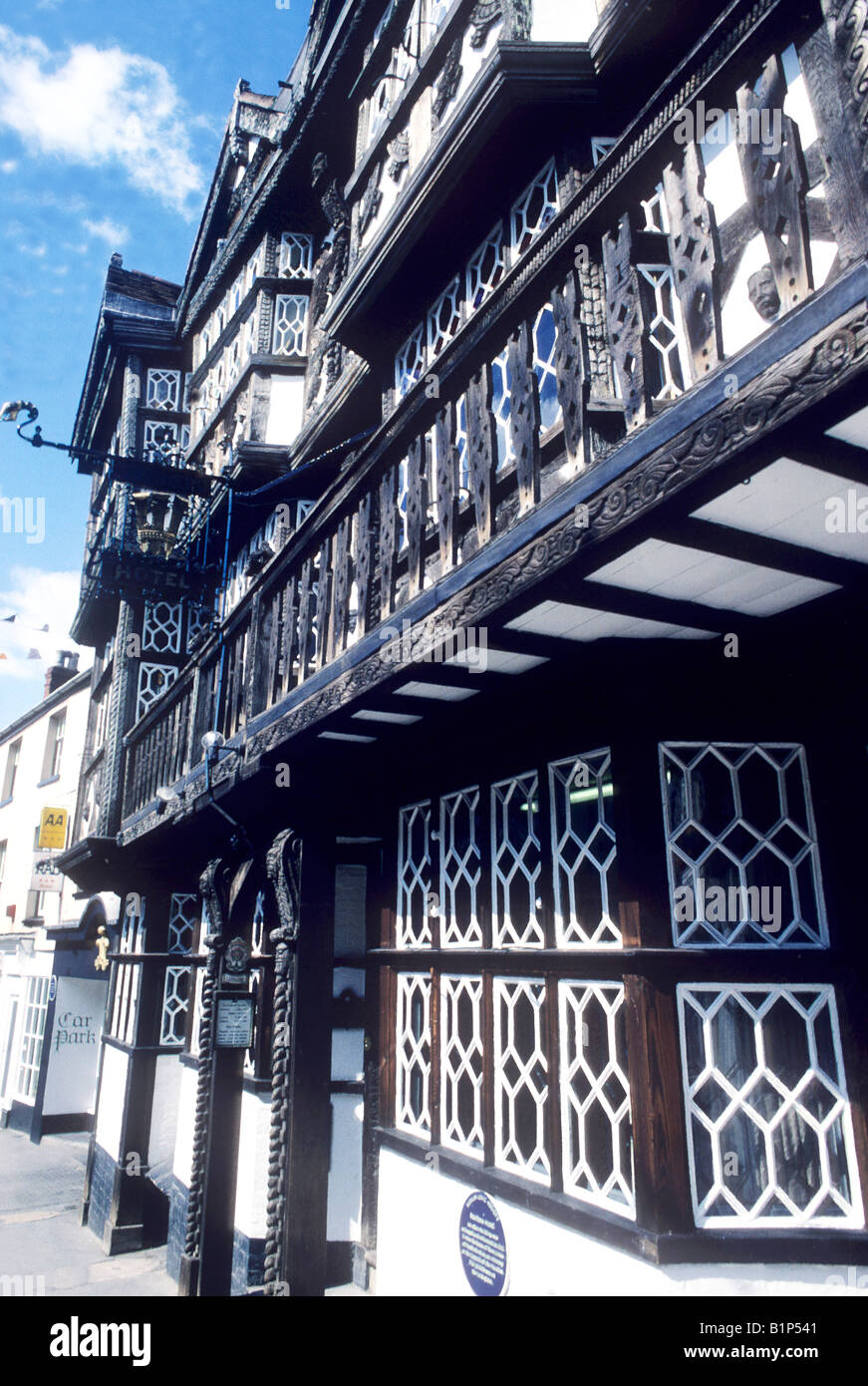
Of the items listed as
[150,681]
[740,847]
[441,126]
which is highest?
[441,126]

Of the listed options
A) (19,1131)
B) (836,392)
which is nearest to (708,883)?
(836,392)

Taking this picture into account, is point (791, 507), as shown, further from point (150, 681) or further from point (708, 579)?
point (150, 681)

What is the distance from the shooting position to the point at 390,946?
6152mm

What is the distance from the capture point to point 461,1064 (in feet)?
16.9

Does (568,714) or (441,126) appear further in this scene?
(441,126)

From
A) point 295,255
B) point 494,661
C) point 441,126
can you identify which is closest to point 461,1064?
point 494,661

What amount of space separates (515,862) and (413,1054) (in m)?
1.80

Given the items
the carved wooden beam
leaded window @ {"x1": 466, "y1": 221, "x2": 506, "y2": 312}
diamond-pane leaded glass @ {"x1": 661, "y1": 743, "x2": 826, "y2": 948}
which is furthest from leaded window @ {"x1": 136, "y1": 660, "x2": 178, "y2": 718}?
the carved wooden beam

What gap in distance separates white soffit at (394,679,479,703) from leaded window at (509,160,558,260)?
3111 millimetres

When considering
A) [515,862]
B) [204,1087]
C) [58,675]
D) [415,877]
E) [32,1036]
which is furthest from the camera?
[58,675]

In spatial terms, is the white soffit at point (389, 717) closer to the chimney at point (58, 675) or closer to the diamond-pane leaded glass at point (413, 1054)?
the diamond-pane leaded glass at point (413, 1054)

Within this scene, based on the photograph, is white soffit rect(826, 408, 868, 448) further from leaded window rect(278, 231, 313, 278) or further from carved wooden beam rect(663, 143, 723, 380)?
leaded window rect(278, 231, 313, 278)

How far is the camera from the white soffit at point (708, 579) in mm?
2826

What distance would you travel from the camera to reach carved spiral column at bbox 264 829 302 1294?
547 cm
